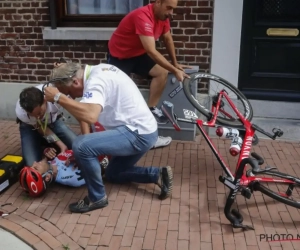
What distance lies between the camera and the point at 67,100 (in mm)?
3094

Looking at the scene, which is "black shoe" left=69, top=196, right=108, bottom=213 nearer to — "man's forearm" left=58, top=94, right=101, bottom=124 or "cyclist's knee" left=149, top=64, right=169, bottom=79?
"man's forearm" left=58, top=94, right=101, bottom=124

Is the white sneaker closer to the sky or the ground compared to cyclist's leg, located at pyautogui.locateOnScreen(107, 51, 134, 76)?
closer to the ground

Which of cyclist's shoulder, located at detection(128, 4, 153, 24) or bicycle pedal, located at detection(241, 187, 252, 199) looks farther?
cyclist's shoulder, located at detection(128, 4, 153, 24)

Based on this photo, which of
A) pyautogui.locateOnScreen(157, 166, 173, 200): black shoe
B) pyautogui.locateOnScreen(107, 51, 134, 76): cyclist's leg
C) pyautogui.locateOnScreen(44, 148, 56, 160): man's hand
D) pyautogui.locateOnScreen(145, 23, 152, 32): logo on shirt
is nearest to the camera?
pyautogui.locateOnScreen(157, 166, 173, 200): black shoe

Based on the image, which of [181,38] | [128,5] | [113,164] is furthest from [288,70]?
[113,164]

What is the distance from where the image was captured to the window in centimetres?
556

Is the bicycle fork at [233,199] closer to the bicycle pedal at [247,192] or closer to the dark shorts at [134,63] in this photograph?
the bicycle pedal at [247,192]

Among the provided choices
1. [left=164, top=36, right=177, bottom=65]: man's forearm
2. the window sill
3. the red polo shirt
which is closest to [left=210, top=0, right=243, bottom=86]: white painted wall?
[left=164, top=36, right=177, bottom=65]: man's forearm

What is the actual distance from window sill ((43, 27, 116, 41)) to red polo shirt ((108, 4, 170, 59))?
683 millimetres

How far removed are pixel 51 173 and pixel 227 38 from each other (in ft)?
9.08

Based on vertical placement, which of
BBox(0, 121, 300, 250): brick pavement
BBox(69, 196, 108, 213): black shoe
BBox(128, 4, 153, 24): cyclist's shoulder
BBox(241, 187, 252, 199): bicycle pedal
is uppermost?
BBox(128, 4, 153, 24): cyclist's shoulder

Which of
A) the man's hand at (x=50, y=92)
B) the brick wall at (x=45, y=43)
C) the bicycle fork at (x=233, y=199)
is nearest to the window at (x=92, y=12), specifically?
the brick wall at (x=45, y=43)

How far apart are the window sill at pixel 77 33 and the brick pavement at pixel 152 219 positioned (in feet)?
7.23

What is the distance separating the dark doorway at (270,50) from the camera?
510cm
